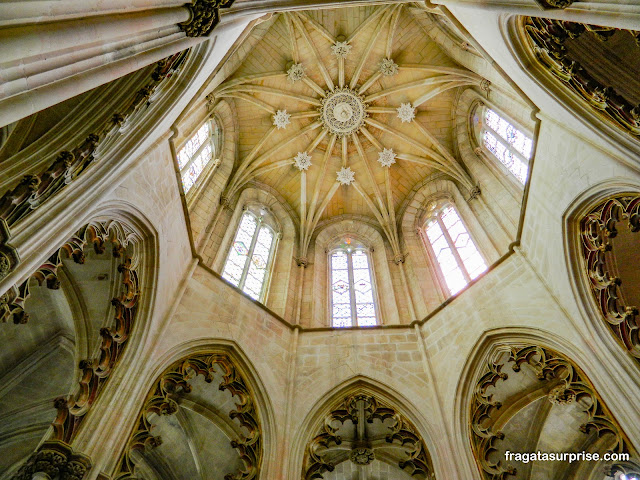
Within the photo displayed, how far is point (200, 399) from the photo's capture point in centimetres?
828

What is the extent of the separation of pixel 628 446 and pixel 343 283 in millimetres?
7412

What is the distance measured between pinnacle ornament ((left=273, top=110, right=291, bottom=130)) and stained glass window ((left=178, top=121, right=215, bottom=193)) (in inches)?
85.2

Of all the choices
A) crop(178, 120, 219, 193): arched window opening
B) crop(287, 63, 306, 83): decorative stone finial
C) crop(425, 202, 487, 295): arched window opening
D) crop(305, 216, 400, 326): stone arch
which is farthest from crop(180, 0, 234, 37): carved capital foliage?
crop(287, 63, 306, 83): decorative stone finial

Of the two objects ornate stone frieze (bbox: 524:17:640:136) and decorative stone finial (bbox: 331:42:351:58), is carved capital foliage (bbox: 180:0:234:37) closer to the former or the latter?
ornate stone frieze (bbox: 524:17:640:136)

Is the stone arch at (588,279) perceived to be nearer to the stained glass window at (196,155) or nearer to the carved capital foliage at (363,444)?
the carved capital foliage at (363,444)

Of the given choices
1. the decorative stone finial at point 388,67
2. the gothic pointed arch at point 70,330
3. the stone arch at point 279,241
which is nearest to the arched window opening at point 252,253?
the stone arch at point 279,241

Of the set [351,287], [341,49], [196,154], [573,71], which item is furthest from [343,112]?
[573,71]

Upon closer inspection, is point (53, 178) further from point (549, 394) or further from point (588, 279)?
point (549, 394)

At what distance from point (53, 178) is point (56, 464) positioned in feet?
Result: 9.33

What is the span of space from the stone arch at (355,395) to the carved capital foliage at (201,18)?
533 cm

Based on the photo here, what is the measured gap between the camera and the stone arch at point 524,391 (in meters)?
5.95

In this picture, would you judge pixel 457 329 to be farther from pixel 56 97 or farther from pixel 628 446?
pixel 56 97

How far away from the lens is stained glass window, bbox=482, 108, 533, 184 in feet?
34.4

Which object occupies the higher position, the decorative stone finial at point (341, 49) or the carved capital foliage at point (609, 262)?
the decorative stone finial at point (341, 49)
